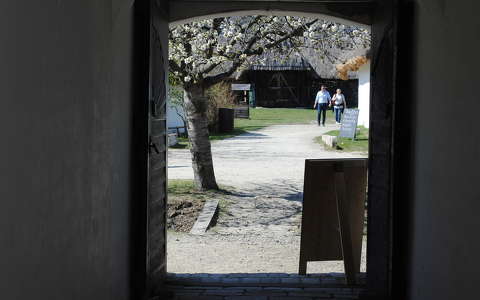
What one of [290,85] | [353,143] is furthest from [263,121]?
[290,85]

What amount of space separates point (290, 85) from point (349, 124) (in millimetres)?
22842

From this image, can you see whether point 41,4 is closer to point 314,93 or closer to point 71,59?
point 71,59

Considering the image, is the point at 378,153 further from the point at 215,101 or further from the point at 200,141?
the point at 215,101

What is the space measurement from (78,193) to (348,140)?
16246 mm

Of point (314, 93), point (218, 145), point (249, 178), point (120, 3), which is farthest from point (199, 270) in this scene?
point (314, 93)

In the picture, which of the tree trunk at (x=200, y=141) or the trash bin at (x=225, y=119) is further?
the trash bin at (x=225, y=119)

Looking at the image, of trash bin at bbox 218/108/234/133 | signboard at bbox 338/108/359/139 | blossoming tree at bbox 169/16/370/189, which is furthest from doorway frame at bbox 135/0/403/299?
trash bin at bbox 218/108/234/133

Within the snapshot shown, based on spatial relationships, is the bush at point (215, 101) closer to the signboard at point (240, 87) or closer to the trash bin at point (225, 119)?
the trash bin at point (225, 119)

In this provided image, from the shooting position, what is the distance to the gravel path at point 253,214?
7598 millimetres

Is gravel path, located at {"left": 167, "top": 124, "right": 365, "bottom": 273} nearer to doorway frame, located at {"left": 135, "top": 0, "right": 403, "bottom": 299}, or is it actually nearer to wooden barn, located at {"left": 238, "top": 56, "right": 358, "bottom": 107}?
doorway frame, located at {"left": 135, "top": 0, "right": 403, "bottom": 299}

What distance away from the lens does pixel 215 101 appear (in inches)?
950

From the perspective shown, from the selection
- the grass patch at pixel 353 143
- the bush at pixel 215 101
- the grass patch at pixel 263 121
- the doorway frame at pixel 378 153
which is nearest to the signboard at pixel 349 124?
the grass patch at pixel 353 143

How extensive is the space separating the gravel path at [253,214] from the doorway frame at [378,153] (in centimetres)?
194

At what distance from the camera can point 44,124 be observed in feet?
9.72
